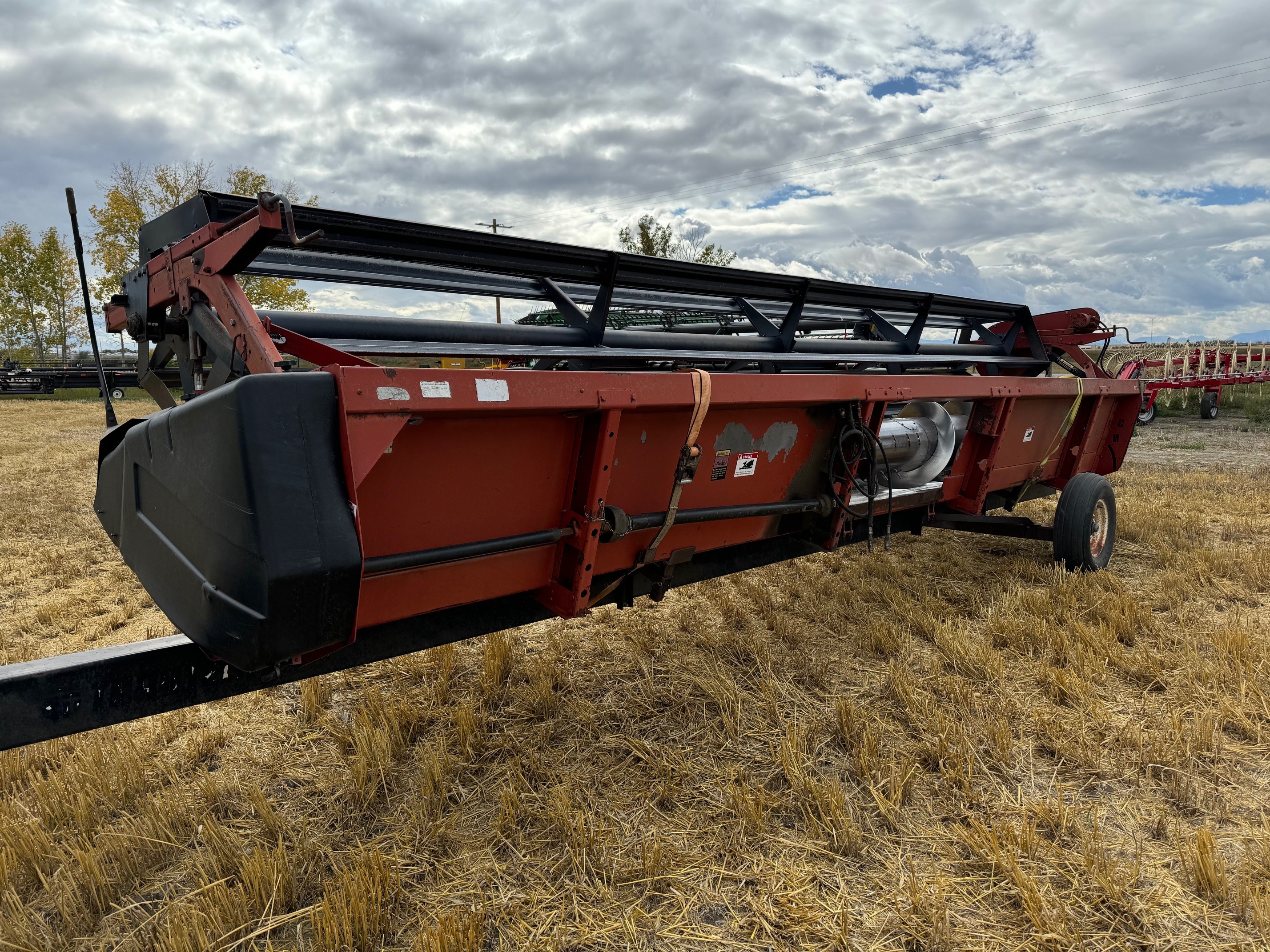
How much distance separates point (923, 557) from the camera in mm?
5438

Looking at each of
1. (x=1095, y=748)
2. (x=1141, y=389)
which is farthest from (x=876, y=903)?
(x=1141, y=389)

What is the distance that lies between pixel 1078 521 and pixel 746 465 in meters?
2.82

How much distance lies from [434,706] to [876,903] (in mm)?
1847

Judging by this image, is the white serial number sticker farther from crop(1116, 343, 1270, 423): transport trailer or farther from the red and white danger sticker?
crop(1116, 343, 1270, 423): transport trailer

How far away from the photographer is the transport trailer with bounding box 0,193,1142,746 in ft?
5.44

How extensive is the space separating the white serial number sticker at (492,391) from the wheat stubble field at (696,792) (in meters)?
1.29

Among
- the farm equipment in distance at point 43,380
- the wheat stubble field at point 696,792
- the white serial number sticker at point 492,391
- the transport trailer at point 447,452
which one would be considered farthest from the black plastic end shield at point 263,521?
the farm equipment in distance at point 43,380

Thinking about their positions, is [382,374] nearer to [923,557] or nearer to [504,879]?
[504,879]

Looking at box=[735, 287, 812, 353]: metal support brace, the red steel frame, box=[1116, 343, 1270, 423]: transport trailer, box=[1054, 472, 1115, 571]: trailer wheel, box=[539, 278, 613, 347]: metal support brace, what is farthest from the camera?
box=[1116, 343, 1270, 423]: transport trailer

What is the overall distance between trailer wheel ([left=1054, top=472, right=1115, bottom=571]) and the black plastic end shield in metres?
4.41

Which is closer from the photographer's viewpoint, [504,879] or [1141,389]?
[504,879]

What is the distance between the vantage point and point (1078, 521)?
4.59 metres

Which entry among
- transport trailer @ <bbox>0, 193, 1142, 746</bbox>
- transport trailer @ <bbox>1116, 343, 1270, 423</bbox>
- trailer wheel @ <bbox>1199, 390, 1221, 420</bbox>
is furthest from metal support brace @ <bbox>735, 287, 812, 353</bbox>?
trailer wheel @ <bbox>1199, 390, 1221, 420</bbox>

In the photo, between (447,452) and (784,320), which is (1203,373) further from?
(447,452)
